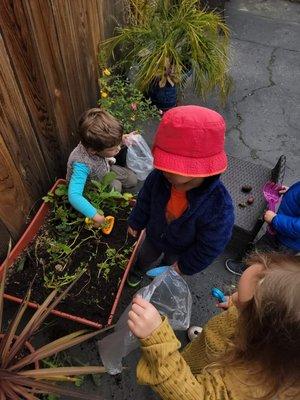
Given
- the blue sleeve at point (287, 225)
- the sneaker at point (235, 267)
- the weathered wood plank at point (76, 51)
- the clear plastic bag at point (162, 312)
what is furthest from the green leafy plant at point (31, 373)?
the weathered wood plank at point (76, 51)

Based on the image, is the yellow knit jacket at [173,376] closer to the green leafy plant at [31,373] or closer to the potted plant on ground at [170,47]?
the green leafy plant at [31,373]

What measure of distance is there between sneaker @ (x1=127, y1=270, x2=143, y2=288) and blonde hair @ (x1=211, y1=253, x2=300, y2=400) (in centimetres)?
124

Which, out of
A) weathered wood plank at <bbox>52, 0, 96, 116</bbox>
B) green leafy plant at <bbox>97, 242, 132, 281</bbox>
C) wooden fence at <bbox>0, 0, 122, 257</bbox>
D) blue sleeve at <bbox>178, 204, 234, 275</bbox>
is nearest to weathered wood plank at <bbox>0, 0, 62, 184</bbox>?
wooden fence at <bbox>0, 0, 122, 257</bbox>

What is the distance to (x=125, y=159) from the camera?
2.75 metres

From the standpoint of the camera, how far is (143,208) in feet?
6.10

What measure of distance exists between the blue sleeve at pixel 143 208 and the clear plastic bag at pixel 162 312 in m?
0.31

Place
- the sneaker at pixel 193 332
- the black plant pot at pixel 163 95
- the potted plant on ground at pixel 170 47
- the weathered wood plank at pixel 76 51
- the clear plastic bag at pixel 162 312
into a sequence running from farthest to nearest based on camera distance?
the black plant pot at pixel 163 95
the potted plant on ground at pixel 170 47
the sneaker at pixel 193 332
the weathered wood plank at pixel 76 51
the clear plastic bag at pixel 162 312

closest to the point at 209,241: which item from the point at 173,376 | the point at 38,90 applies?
the point at 173,376

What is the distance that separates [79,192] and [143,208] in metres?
0.46

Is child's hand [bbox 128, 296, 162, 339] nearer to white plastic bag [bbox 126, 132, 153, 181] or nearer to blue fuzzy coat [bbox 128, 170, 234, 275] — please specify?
blue fuzzy coat [bbox 128, 170, 234, 275]

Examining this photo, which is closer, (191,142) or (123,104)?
(191,142)

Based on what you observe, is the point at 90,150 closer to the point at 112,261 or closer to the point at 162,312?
the point at 112,261

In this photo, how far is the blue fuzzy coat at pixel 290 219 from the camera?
193 cm

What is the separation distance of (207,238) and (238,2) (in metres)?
4.85
